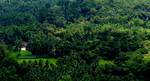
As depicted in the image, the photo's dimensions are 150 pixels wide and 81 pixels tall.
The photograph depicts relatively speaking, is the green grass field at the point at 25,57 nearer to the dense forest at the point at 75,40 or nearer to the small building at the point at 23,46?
the dense forest at the point at 75,40

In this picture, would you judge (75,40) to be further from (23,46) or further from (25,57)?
(25,57)

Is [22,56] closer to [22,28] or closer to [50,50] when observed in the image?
[50,50]

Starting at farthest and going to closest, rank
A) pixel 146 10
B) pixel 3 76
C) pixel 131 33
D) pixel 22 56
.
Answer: pixel 146 10 → pixel 131 33 → pixel 22 56 → pixel 3 76

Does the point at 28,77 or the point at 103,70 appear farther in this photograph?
the point at 103,70

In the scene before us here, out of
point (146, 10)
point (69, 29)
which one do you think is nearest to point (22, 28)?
point (69, 29)

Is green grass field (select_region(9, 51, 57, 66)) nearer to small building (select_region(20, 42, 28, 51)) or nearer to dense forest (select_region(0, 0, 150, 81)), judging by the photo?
dense forest (select_region(0, 0, 150, 81))

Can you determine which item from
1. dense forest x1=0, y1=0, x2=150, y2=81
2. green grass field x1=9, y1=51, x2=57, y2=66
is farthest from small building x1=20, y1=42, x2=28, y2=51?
green grass field x1=9, y1=51, x2=57, y2=66

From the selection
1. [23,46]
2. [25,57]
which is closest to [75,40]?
[23,46]

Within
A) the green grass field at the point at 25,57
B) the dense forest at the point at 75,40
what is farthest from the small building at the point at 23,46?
the green grass field at the point at 25,57
